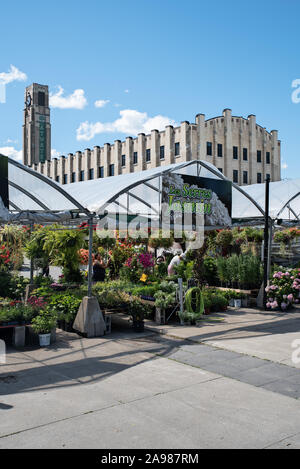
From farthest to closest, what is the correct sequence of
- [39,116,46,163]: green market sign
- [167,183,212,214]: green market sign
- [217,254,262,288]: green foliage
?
[39,116,46,163]: green market sign < [217,254,262,288]: green foliage < [167,183,212,214]: green market sign

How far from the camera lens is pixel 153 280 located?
43.0 feet

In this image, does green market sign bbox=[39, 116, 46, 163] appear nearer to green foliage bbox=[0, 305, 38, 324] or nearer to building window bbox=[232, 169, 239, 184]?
building window bbox=[232, 169, 239, 184]

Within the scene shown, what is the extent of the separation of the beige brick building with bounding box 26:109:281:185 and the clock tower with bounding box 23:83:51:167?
4866 cm

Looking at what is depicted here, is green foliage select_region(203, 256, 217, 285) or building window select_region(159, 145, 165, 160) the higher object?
building window select_region(159, 145, 165, 160)

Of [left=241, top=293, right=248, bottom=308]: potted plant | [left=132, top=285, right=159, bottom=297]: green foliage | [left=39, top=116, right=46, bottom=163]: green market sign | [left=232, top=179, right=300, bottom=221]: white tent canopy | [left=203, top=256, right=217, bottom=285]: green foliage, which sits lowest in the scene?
[left=241, top=293, right=248, bottom=308]: potted plant

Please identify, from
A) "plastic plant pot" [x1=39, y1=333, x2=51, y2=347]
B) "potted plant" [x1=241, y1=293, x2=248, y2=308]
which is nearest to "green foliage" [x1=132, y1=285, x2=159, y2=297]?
"plastic plant pot" [x1=39, y1=333, x2=51, y2=347]

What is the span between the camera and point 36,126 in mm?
101312

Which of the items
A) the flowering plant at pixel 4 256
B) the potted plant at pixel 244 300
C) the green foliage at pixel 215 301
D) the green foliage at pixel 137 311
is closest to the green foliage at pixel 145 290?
the green foliage at pixel 137 311

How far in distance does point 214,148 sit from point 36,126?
6825 cm

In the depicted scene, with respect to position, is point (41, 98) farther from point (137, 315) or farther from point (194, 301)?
point (137, 315)

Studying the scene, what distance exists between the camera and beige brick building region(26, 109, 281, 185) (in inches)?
1741

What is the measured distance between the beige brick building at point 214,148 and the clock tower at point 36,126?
4866cm

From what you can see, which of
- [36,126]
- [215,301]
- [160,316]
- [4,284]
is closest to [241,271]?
[215,301]
